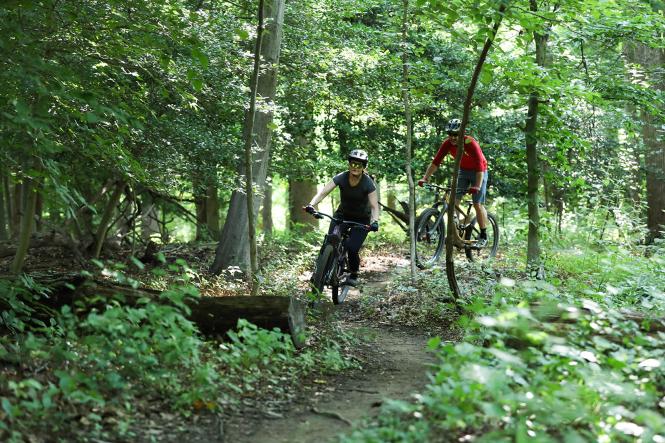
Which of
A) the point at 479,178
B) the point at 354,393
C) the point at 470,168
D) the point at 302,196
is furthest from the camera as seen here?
the point at 302,196

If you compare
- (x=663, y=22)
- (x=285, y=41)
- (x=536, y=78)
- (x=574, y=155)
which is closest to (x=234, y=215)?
(x=285, y=41)

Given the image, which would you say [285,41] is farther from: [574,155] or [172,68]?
[574,155]

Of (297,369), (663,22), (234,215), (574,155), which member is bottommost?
(297,369)

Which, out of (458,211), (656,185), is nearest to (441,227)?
(458,211)

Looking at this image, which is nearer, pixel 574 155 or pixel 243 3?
pixel 243 3

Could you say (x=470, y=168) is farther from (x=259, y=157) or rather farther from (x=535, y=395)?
(x=535, y=395)

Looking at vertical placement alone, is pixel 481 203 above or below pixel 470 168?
below

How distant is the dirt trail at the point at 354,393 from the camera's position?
188 inches

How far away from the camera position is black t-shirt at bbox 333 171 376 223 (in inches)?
379

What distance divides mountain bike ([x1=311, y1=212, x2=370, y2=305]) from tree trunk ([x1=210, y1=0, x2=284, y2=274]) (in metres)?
2.57

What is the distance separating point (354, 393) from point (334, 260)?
3.67 metres

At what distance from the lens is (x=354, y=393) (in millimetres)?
5832

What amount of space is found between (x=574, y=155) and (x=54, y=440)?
17.2 metres

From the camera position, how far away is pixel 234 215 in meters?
12.7
